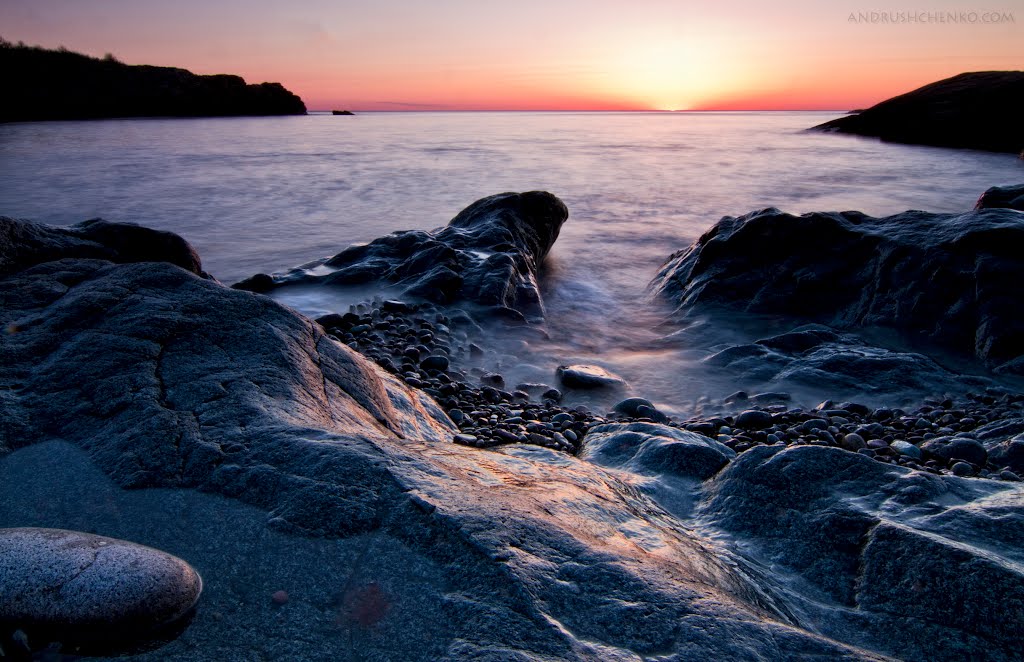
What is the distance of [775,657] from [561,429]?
8.78ft

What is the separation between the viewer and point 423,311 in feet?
21.1

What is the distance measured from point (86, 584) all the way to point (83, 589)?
0.04 feet

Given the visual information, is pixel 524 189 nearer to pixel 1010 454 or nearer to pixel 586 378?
pixel 586 378

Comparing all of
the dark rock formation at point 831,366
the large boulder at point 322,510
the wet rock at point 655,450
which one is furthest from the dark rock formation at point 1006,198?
the large boulder at point 322,510

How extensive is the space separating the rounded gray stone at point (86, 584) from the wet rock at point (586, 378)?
3.81 metres

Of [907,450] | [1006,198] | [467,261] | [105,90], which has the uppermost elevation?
[105,90]

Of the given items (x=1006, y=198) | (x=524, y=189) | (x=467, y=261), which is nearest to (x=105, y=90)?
(x=524, y=189)

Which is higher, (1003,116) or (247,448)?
(1003,116)

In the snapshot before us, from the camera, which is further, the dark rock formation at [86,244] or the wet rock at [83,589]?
the dark rock formation at [86,244]

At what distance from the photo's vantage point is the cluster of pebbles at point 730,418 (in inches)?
147

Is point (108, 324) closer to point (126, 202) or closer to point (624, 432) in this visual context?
point (624, 432)

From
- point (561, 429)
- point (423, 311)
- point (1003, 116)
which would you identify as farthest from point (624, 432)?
point (1003, 116)

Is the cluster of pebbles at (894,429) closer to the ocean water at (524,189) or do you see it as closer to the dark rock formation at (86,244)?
the ocean water at (524,189)

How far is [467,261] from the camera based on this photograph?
299 inches
